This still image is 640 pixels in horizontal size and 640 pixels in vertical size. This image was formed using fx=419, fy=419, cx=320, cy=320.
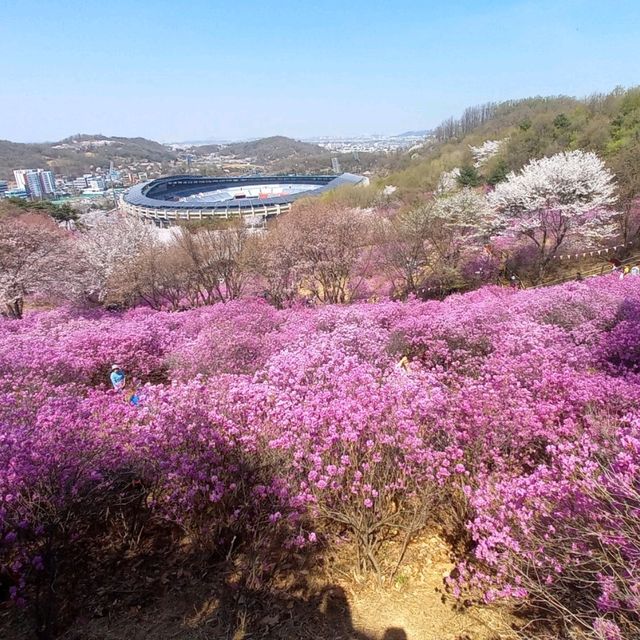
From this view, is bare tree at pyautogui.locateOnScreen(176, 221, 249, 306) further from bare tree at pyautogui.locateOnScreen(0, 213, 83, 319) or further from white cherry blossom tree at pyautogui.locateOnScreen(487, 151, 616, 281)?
white cherry blossom tree at pyautogui.locateOnScreen(487, 151, 616, 281)

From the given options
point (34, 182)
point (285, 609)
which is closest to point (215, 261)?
point (285, 609)

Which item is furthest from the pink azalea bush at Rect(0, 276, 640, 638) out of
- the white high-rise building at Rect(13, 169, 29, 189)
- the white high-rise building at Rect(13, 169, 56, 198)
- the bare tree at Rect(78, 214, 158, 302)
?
the white high-rise building at Rect(13, 169, 29, 189)

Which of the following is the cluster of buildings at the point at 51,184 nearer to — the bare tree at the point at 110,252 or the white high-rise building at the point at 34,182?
the white high-rise building at the point at 34,182

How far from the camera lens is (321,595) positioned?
4465 mm

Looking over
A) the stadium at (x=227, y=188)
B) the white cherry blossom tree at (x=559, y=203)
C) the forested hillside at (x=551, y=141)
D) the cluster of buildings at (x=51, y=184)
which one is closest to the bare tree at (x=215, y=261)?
the white cherry blossom tree at (x=559, y=203)

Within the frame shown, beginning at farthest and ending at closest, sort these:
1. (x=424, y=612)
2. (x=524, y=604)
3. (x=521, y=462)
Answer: (x=521, y=462)
(x=424, y=612)
(x=524, y=604)

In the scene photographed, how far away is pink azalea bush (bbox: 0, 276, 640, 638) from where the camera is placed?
3.69m

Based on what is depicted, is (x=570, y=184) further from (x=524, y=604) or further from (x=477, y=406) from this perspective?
(x=524, y=604)

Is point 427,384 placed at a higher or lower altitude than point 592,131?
lower

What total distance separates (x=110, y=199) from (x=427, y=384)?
13690 cm

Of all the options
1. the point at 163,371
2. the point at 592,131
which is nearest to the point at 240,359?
the point at 163,371

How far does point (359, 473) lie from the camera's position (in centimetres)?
429

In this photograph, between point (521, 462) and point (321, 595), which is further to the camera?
point (521, 462)

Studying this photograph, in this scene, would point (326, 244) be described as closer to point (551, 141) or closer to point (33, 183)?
point (551, 141)
